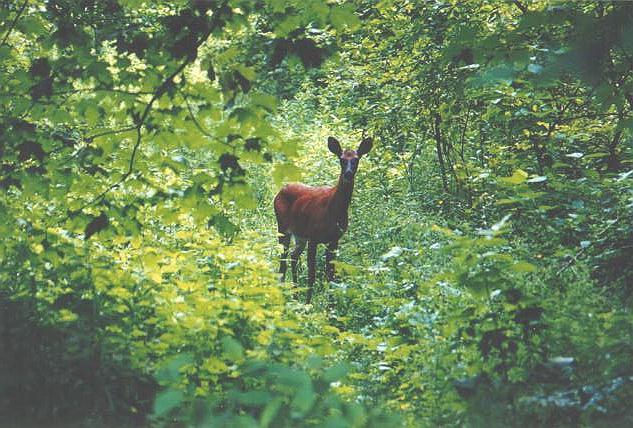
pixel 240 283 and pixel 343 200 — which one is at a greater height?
pixel 343 200

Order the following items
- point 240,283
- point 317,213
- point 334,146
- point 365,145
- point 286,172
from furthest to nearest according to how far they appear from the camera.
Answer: point 334,146
point 365,145
point 317,213
point 240,283
point 286,172

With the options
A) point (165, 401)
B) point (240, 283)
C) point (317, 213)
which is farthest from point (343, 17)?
point (317, 213)

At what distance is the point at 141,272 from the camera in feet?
15.5

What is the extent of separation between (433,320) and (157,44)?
2390 mm

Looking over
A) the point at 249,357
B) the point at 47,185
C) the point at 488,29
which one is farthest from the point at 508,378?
the point at 488,29

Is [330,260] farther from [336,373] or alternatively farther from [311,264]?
[336,373]

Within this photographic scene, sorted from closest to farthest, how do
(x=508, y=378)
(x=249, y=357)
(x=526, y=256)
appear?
(x=508, y=378)
(x=249, y=357)
(x=526, y=256)

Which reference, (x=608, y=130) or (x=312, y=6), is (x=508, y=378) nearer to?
(x=312, y=6)

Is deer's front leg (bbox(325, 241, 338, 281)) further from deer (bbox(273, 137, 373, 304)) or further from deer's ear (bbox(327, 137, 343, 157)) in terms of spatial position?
deer's ear (bbox(327, 137, 343, 157))

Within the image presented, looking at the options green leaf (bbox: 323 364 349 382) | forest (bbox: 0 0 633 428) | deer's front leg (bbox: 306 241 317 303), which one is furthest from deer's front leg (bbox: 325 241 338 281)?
green leaf (bbox: 323 364 349 382)

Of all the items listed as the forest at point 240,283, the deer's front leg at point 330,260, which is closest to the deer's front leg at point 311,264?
the deer's front leg at point 330,260

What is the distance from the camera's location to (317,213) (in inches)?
411

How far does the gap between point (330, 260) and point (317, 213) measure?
84cm

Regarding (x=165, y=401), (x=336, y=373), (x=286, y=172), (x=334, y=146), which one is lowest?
(x=165, y=401)
